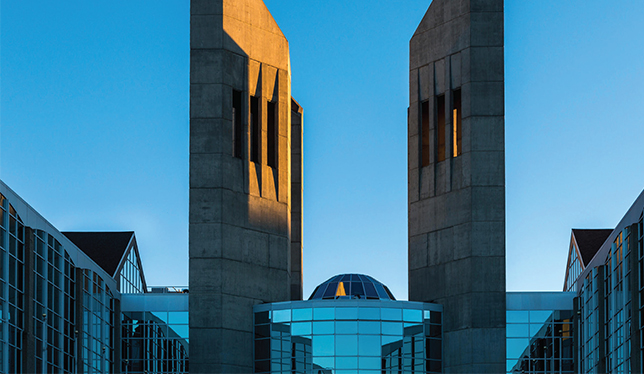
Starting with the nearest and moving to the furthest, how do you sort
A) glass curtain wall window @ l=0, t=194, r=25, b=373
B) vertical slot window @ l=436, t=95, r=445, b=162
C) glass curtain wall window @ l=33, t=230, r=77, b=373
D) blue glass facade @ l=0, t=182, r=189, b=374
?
glass curtain wall window @ l=0, t=194, r=25, b=373 < blue glass facade @ l=0, t=182, r=189, b=374 < glass curtain wall window @ l=33, t=230, r=77, b=373 < vertical slot window @ l=436, t=95, r=445, b=162

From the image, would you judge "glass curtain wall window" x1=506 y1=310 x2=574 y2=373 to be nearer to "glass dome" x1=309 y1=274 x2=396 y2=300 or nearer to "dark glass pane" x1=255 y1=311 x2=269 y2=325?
"glass dome" x1=309 y1=274 x2=396 y2=300

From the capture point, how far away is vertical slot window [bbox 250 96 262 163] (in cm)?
6681

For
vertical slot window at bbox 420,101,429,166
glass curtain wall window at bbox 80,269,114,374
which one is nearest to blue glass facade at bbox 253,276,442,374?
glass curtain wall window at bbox 80,269,114,374

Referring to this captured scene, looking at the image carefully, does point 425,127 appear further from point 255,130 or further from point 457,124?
point 255,130

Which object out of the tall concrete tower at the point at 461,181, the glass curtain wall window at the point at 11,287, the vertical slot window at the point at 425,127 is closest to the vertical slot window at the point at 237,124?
the tall concrete tower at the point at 461,181

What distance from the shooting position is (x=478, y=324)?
61.7m

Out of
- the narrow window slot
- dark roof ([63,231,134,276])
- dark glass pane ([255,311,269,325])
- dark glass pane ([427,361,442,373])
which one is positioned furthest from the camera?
dark roof ([63,231,134,276])

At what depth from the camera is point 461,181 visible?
2504 inches

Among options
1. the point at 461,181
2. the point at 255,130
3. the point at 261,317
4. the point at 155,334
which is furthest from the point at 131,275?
the point at 461,181

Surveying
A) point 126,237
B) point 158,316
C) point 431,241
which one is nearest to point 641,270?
point 431,241

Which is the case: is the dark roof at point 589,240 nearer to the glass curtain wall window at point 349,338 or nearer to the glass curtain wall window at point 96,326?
the glass curtain wall window at point 349,338

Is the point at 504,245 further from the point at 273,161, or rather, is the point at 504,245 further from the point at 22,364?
the point at 22,364

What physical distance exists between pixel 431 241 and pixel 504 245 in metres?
4.99

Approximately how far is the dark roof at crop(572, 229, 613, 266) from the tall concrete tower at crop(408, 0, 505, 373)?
29.7 metres
